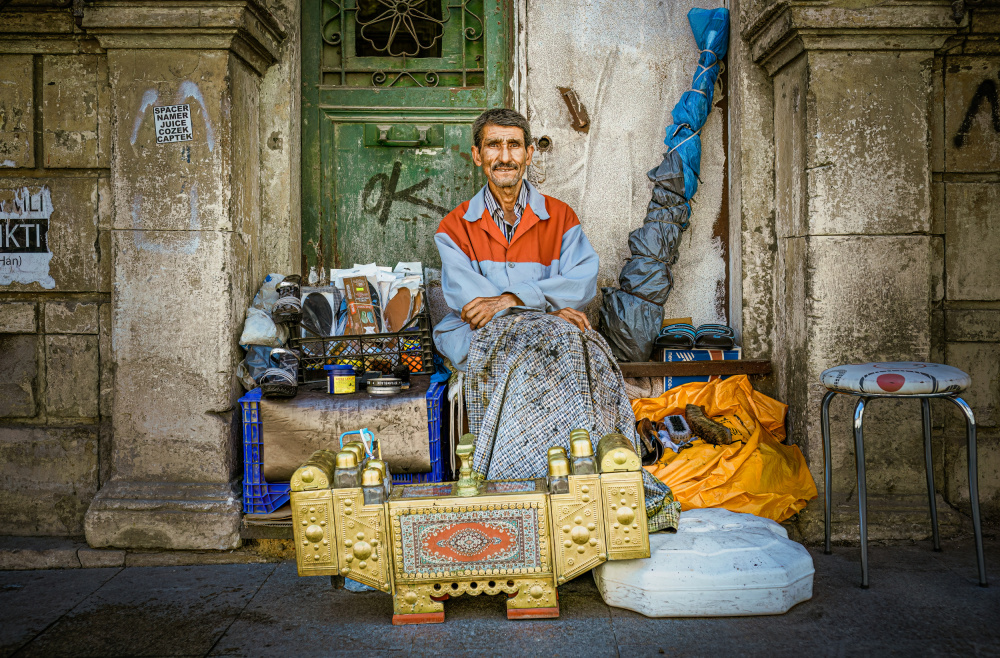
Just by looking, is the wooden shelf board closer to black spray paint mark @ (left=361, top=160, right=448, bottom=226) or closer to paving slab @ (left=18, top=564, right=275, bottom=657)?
black spray paint mark @ (left=361, top=160, right=448, bottom=226)

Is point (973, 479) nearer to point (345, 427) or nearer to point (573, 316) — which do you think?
point (573, 316)

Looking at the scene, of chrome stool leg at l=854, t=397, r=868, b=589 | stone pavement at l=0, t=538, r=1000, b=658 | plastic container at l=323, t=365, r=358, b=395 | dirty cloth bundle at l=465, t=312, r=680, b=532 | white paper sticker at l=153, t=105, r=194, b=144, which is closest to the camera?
stone pavement at l=0, t=538, r=1000, b=658

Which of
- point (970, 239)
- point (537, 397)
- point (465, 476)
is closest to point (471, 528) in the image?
point (465, 476)

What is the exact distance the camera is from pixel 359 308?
139 inches

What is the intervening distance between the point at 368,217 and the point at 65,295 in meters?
1.60

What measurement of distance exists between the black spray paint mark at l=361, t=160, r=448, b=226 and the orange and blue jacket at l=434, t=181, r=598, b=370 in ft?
2.22

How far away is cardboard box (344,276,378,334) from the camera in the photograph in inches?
138

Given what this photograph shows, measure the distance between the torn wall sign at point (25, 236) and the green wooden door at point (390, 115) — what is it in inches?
50.2

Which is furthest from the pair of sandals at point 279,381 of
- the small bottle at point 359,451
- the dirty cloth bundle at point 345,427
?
the small bottle at point 359,451

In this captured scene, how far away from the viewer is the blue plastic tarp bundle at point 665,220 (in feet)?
12.5

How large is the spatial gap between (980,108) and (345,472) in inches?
137

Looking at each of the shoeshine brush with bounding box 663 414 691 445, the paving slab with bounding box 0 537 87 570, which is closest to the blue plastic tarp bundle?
the shoeshine brush with bounding box 663 414 691 445

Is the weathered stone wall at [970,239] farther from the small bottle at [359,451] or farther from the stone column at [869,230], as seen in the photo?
the small bottle at [359,451]

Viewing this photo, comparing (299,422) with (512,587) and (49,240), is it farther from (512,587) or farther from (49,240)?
(49,240)
